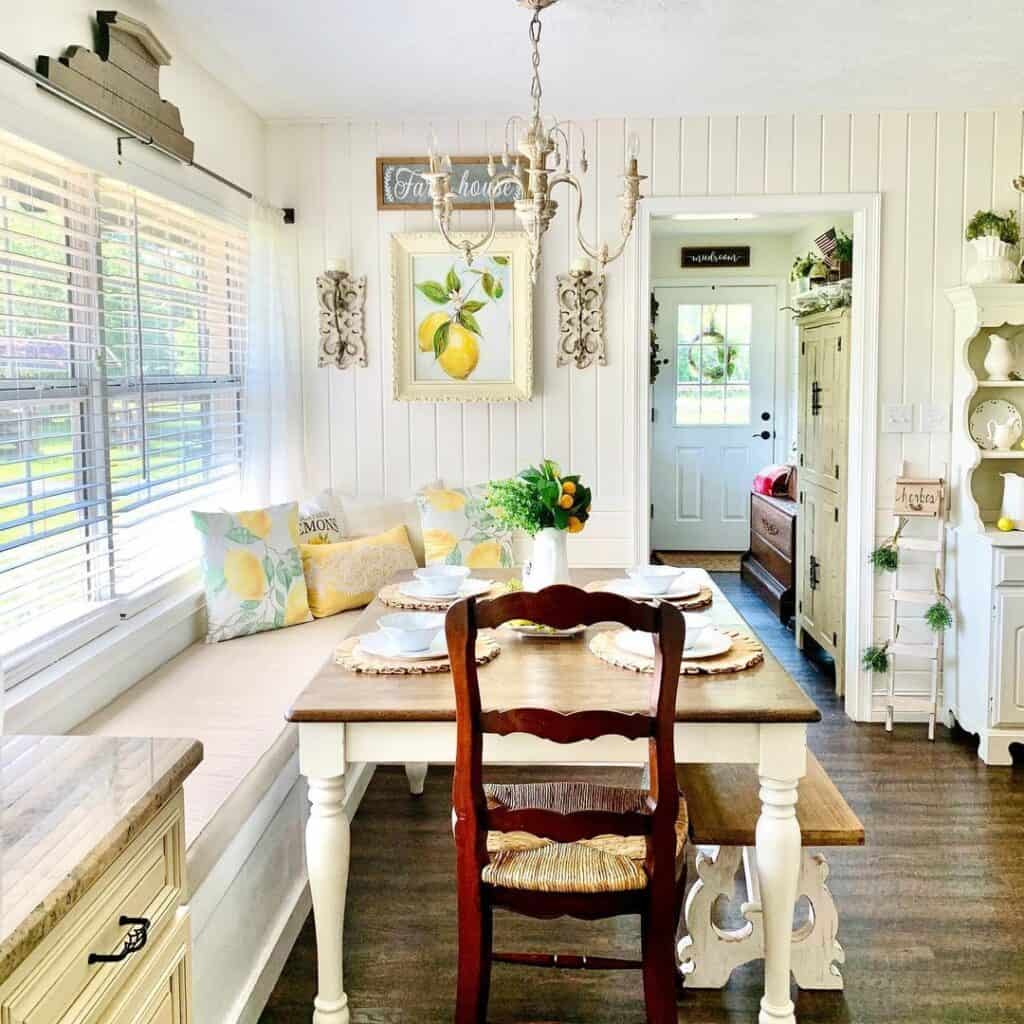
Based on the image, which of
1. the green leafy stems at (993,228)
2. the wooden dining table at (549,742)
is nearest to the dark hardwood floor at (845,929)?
the wooden dining table at (549,742)

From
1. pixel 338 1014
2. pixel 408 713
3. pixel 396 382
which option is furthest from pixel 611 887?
pixel 396 382

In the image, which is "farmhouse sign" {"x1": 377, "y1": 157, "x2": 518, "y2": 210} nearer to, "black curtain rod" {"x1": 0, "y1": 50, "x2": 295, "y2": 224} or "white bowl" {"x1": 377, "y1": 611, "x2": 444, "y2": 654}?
"black curtain rod" {"x1": 0, "y1": 50, "x2": 295, "y2": 224}

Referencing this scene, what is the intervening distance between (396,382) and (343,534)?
67cm

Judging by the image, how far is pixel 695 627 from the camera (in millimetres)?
2619

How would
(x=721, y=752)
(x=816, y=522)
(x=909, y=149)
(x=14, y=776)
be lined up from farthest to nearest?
(x=816, y=522), (x=909, y=149), (x=721, y=752), (x=14, y=776)

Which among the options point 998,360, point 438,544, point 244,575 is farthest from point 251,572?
point 998,360

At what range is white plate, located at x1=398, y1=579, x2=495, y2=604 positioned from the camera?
122 inches

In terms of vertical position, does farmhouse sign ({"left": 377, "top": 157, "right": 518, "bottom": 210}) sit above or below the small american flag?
above

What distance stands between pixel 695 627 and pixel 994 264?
2.44 metres

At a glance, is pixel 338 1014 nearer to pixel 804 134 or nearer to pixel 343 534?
pixel 343 534

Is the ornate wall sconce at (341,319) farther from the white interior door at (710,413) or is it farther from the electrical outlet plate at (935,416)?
the white interior door at (710,413)

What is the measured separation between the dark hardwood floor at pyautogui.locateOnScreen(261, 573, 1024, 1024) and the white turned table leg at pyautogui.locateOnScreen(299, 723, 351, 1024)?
142 mm

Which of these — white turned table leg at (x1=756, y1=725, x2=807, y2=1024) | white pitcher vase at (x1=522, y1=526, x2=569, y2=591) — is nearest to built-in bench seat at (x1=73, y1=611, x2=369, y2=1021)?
white pitcher vase at (x1=522, y1=526, x2=569, y2=591)

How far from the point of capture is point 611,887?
2.11 m
